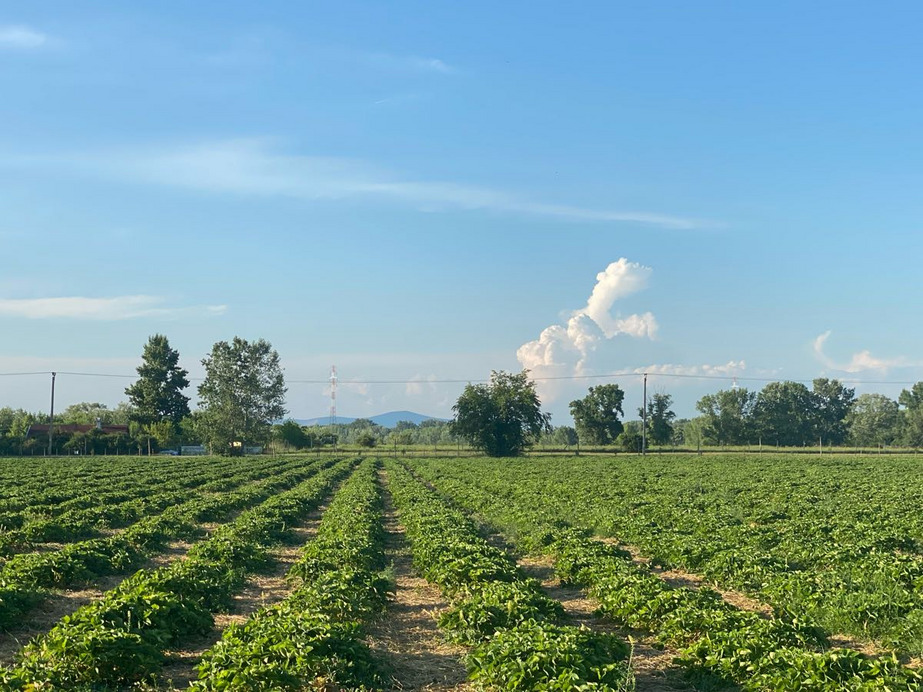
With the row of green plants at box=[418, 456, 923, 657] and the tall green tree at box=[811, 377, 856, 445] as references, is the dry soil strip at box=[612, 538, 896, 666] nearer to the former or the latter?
the row of green plants at box=[418, 456, 923, 657]

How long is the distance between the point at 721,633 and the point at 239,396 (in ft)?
360

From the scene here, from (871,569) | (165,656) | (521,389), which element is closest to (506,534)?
(871,569)

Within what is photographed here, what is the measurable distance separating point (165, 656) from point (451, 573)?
232 inches

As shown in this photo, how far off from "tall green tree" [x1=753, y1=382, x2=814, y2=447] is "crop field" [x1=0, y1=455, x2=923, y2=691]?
113 metres

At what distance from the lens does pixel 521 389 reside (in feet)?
336

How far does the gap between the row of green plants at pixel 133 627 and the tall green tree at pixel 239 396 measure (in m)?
97.4

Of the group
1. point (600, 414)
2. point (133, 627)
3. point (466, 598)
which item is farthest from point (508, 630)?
point (600, 414)

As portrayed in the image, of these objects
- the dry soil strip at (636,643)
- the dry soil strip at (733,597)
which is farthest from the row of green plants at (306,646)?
the dry soil strip at (733,597)

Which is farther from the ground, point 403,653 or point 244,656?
point 244,656

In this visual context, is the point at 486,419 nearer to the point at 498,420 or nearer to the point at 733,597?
the point at 498,420

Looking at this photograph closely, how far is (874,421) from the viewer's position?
14338 cm

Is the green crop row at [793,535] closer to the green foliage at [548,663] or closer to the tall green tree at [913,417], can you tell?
the green foliage at [548,663]

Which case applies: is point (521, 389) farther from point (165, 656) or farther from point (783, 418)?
point (165, 656)

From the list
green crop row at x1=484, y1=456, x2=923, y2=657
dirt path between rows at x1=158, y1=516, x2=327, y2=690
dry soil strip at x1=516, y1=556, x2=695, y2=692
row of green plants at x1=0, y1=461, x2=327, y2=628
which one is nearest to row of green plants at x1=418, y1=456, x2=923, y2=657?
green crop row at x1=484, y1=456, x2=923, y2=657
